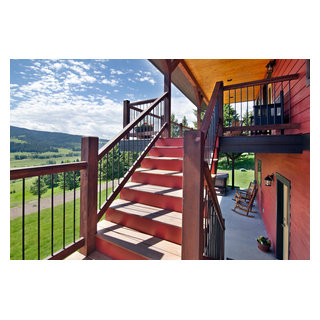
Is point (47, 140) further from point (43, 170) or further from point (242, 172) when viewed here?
point (242, 172)

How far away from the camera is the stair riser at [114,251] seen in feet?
5.04

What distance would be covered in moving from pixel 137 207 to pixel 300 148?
2348 millimetres

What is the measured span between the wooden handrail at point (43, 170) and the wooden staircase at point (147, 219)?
861 millimetres

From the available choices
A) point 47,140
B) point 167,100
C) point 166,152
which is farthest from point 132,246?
point 47,140

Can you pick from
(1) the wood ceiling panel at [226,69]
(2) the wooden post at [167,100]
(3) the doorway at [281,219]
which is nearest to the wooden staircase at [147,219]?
(2) the wooden post at [167,100]

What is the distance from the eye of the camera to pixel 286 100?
2.70m

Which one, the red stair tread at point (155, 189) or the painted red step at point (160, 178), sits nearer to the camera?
the red stair tread at point (155, 189)

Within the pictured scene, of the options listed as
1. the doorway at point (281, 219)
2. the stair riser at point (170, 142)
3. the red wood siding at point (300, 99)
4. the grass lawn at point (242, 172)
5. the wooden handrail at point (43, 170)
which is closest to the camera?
the wooden handrail at point (43, 170)

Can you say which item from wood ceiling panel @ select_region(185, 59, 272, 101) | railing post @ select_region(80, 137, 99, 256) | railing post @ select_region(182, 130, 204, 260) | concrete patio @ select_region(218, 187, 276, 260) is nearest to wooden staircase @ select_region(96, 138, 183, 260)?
railing post @ select_region(80, 137, 99, 256)

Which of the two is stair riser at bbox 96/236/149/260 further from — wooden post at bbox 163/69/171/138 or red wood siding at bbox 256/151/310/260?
wooden post at bbox 163/69/171/138

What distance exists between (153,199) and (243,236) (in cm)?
393

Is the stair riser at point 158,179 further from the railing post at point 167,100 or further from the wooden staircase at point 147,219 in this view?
the railing post at point 167,100

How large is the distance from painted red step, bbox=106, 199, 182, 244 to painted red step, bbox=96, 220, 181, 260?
6 centimetres
